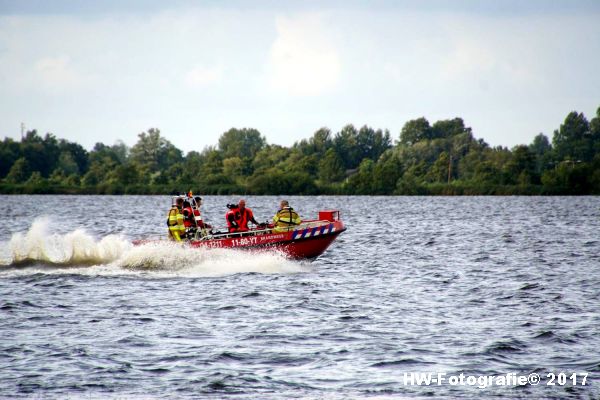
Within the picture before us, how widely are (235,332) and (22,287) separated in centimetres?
800

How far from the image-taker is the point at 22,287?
21375 mm

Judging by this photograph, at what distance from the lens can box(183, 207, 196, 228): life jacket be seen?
24406 mm

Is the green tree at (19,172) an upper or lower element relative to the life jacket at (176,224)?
upper

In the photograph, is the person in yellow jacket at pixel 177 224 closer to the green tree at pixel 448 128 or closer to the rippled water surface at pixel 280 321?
the rippled water surface at pixel 280 321

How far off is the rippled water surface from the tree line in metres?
89.5

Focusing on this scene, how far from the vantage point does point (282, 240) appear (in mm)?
24266

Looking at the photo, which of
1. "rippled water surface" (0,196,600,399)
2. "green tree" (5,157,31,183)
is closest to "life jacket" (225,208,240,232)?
"rippled water surface" (0,196,600,399)

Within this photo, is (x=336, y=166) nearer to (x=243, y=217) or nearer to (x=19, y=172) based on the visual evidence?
(x=19, y=172)

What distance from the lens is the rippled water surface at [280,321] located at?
12312 millimetres

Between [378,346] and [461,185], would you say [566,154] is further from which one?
[378,346]

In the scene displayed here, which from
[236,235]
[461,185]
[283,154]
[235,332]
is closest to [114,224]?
[236,235]

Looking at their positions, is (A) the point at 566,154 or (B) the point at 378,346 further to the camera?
(A) the point at 566,154

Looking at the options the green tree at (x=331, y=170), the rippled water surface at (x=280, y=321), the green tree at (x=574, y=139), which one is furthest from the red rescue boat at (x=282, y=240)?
the green tree at (x=574, y=139)

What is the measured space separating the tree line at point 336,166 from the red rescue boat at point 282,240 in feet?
302
